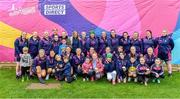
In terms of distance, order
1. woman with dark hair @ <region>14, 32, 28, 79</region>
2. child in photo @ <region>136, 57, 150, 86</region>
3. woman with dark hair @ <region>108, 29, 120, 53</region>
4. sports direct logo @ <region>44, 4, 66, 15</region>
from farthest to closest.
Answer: sports direct logo @ <region>44, 4, 66, 15</region>, woman with dark hair @ <region>108, 29, 120, 53</region>, woman with dark hair @ <region>14, 32, 28, 79</region>, child in photo @ <region>136, 57, 150, 86</region>

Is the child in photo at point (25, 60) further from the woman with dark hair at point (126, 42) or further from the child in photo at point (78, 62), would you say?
the woman with dark hair at point (126, 42)

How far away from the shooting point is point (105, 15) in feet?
41.7

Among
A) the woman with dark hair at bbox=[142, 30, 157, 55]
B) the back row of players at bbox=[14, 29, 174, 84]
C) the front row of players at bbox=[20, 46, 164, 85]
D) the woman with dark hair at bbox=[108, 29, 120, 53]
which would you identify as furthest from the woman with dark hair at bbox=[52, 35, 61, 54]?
the woman with dark hair at bbox=[142, 30, 157, 55]

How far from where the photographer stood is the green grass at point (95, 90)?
9.59 m

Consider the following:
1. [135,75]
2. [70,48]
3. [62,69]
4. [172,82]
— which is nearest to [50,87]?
[62,69]

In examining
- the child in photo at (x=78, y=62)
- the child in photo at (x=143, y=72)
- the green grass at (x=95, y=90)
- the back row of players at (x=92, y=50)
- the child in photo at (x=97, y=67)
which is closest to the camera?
the green grass at (x=95, y=90)

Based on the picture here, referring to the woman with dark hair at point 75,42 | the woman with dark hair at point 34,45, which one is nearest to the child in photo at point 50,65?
the woman with dark hair at point 34,45

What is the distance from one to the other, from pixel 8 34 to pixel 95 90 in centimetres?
428

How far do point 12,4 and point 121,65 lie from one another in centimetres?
439

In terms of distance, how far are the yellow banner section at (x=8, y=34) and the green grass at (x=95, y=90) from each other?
6.42 ft

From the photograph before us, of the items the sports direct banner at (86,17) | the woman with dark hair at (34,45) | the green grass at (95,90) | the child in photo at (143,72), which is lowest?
the green grass at (95,90)

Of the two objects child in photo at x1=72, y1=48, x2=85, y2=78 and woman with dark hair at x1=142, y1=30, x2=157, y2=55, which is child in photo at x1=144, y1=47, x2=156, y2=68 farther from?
child in photo at x1=72, y1=48, x2=85, y2=78

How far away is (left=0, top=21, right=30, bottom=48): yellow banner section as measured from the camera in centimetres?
1288

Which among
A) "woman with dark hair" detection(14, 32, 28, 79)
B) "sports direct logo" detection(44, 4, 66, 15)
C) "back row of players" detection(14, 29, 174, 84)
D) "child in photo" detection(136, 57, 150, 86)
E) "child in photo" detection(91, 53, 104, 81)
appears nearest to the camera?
"child in photo" detection(136, 57, 150, 86)
